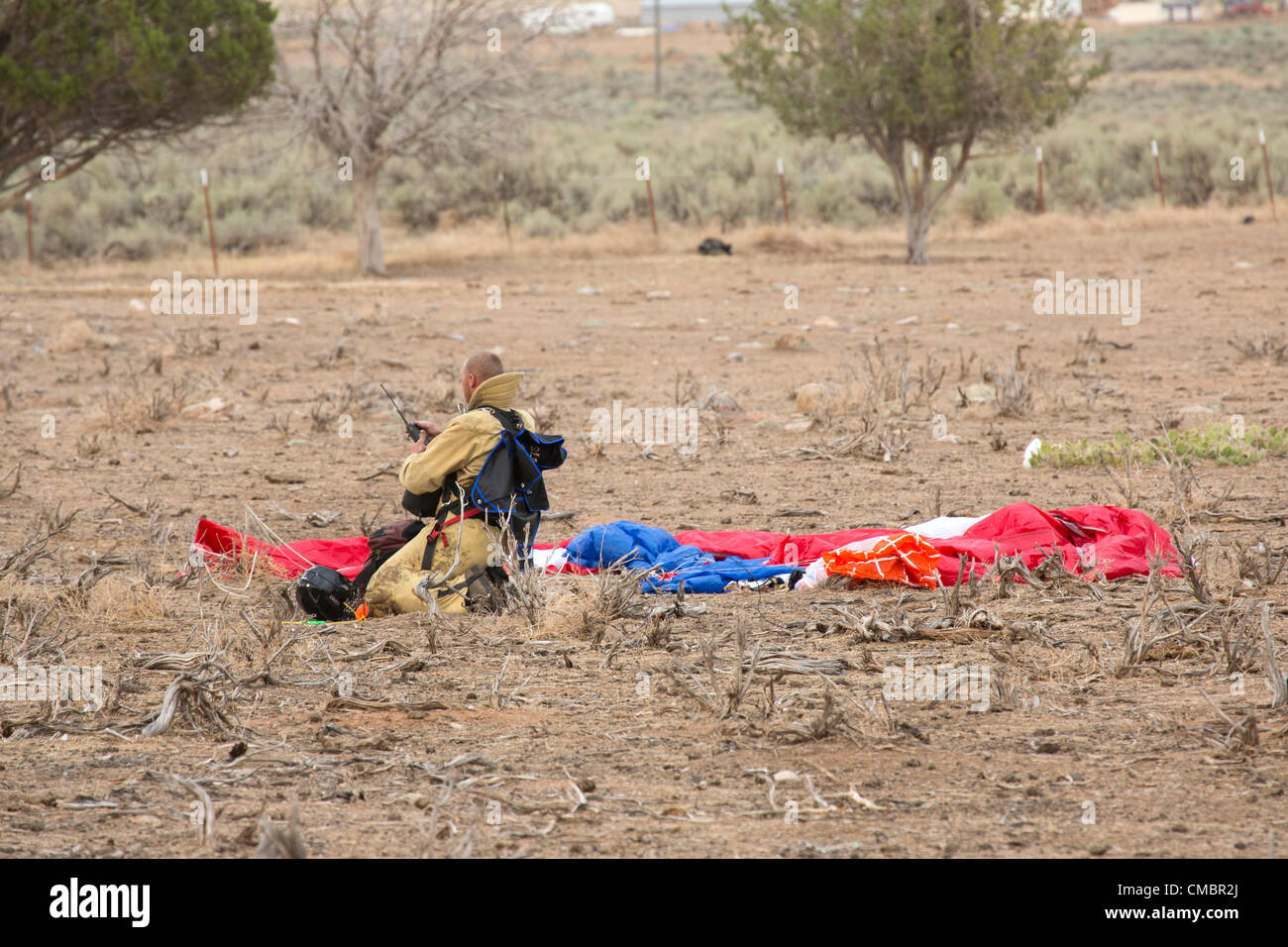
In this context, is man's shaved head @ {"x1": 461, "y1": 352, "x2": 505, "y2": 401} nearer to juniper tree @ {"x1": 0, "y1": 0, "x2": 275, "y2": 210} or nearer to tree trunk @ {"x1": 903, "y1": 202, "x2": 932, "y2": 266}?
juniper tree @ {"x1": 0, "y1": 0, "x2": 275, "y2": 210}

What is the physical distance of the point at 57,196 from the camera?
25781 mm

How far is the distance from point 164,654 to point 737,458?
15.6 ft

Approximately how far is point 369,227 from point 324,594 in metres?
15.7

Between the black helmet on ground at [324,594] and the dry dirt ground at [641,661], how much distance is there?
22 cm

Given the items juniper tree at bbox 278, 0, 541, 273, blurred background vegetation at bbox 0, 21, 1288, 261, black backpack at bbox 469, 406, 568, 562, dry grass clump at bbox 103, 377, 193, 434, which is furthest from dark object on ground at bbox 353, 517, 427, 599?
blurred background vegetation at bbox 0, 21, 1288, 261

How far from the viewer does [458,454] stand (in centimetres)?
531

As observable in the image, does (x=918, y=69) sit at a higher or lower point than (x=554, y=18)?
lower

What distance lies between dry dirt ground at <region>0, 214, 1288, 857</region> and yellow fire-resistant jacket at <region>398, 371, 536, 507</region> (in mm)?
579

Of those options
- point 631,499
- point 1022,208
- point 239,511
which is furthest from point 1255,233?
point 239,511

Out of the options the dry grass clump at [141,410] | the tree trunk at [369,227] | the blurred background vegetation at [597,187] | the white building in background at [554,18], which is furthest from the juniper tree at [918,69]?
the dry grass clump at [141,410]

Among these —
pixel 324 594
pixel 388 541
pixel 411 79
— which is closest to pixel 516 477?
pixel 388 541

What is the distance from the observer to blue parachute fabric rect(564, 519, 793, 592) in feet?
18.3

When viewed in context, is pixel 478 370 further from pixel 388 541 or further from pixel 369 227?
pixel 369 227

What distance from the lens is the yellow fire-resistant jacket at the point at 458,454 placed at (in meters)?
5.29
